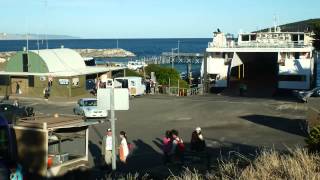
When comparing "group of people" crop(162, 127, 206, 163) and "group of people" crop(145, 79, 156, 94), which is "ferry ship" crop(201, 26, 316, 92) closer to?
"group of people" crop(145, 79, 156, 94)

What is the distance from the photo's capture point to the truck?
11953 millimetres

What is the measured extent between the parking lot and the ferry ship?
421 inches

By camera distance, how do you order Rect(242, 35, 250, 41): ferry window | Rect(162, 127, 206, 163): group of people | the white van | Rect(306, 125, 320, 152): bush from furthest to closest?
Rect(242, 35, 250, 41): ferry window, the white van, Rect(162, 127, 206, 163): group of people, Rect(306, 125, 320, 152): bush

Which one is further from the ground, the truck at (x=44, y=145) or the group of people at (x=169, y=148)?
the truck at (x=44, y=145)

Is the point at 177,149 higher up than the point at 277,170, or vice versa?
the point at 277,170

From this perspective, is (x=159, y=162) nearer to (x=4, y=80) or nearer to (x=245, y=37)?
(x=4, y=80)

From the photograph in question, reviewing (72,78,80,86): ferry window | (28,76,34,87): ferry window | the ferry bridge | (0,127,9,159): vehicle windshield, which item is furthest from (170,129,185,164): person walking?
the ferry bridge

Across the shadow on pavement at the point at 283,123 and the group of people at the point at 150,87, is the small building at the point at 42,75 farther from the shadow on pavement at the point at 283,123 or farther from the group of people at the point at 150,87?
the shadow on pavement at the point at 283,123

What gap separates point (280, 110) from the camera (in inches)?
1249

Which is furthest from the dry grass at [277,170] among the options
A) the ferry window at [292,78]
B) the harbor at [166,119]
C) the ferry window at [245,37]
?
the ferry window at [245,37]

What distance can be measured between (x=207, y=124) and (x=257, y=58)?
32642mm

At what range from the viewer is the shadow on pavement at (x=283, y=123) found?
946 inches

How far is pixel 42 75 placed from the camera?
3931 cm

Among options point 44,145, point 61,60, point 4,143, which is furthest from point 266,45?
point 44,145
